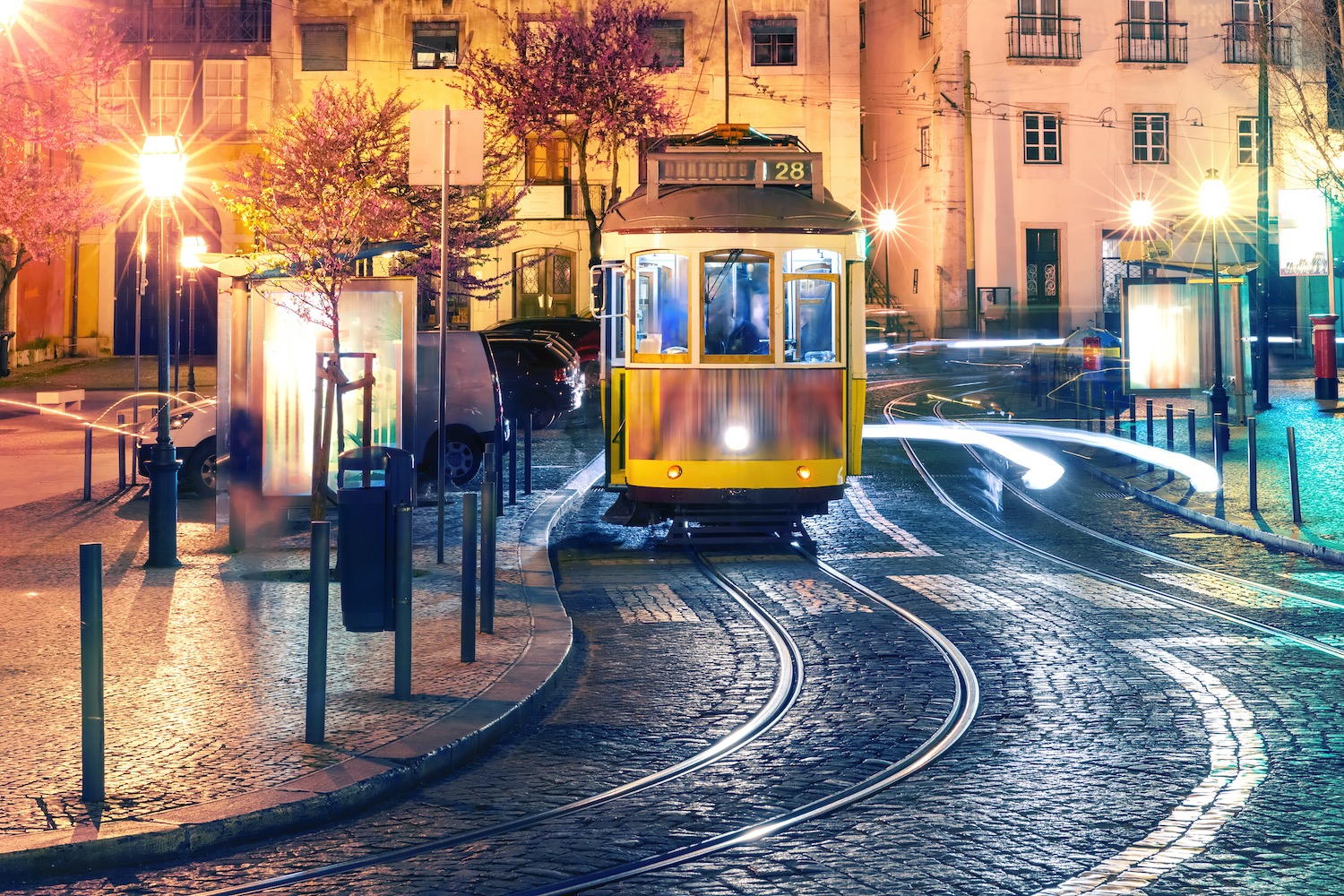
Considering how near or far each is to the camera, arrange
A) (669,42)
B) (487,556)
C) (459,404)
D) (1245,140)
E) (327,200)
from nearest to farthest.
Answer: (487,556)
(327,200)
(459,404)
(669,42)
(1245,140)

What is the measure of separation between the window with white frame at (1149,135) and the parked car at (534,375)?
1294 inches

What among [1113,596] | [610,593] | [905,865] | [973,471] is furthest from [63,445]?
[905,865]

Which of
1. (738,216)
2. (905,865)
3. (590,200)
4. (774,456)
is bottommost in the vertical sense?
(905,865)

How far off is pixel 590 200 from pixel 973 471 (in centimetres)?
2929

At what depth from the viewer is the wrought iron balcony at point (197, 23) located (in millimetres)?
46875

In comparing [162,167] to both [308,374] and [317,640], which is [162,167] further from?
[317,640]

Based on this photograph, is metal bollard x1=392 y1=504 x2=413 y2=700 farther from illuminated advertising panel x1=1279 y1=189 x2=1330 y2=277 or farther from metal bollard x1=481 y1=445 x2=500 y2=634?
illuminated advertising panel x1=1279 y1=189 x2=1330 y2=277

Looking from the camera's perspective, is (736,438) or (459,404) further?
(459,404)

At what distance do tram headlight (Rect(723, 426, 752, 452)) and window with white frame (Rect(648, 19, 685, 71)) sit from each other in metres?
35.8

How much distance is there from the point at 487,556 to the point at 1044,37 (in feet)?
153

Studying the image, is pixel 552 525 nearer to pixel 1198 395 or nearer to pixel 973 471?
pixel 973 471

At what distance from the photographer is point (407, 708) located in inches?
317

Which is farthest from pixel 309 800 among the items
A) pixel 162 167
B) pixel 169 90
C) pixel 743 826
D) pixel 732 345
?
pixel 169 90

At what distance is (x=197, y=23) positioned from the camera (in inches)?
1871
